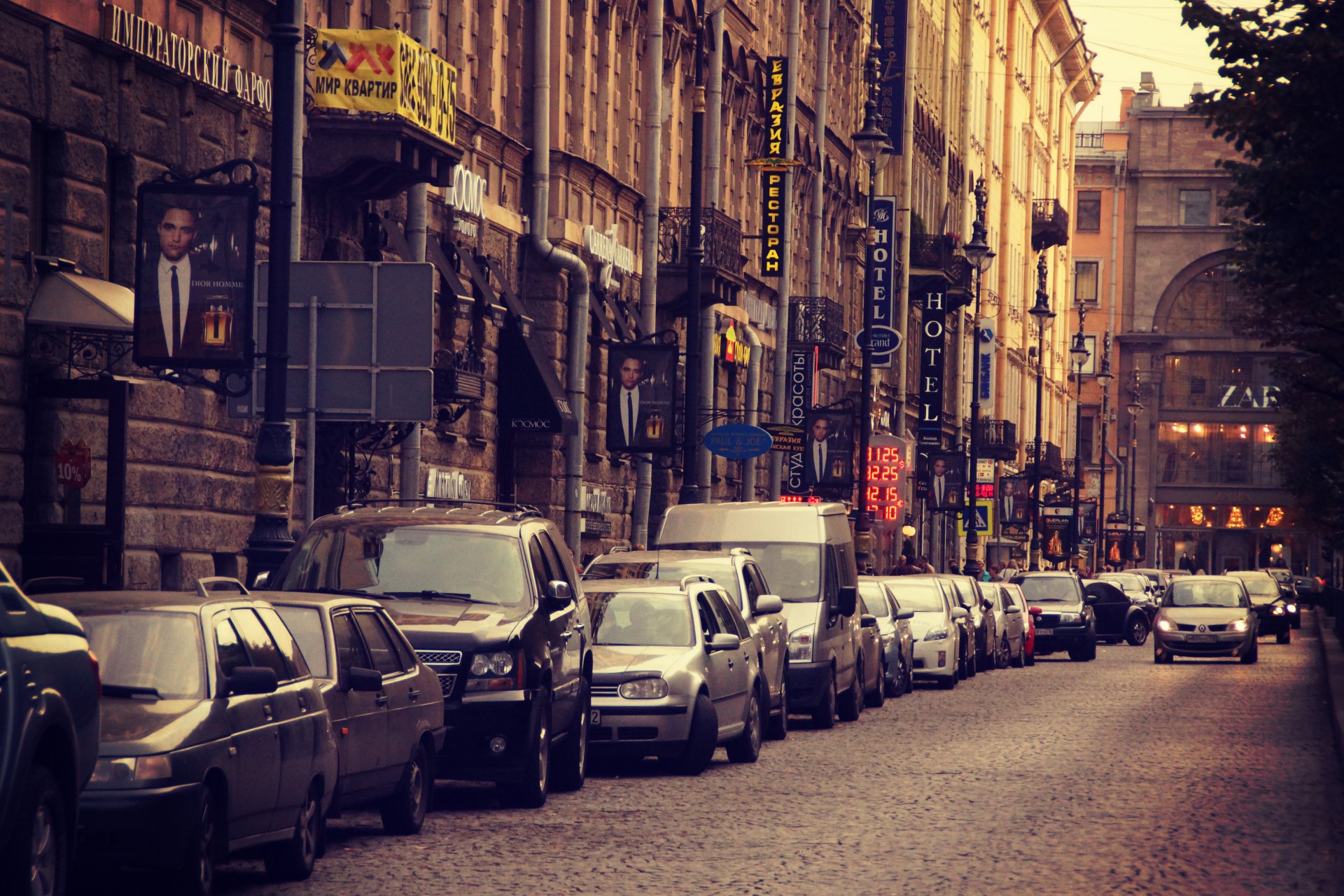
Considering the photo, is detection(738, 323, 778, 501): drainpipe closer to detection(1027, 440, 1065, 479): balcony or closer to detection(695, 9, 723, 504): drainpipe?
detection(695, 9, 723, 504): drainpipe

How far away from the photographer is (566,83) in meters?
36.4

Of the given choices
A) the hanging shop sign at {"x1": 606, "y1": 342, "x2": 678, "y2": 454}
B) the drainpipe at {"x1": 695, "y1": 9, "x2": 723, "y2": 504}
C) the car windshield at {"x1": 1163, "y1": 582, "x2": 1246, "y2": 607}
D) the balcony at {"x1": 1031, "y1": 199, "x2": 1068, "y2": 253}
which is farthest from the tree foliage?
the balcony at {"x1": 1031, "y1": 199, "x2": 1068, "y2": 253}

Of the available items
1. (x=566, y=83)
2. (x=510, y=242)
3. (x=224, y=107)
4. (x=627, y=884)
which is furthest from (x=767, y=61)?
(x=627, y=884)

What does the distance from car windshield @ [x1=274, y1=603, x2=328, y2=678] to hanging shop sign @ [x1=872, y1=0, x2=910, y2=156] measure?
52189 mm

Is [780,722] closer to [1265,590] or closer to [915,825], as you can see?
[915,825]

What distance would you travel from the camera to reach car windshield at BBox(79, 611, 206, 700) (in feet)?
36.1

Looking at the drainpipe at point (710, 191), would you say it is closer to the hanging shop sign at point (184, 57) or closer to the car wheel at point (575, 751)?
the hanging shop sign at point (184, 57)

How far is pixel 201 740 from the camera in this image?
10664mm

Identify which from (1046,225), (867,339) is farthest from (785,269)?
(1046,225)

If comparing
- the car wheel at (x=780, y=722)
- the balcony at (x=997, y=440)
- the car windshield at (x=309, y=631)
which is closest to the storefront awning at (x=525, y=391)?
the car wheel at (x=780, y=722)

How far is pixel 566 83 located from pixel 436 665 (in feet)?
73.0

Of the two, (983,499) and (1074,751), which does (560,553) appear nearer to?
(1074,751)

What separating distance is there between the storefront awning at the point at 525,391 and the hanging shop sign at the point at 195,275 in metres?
13.8

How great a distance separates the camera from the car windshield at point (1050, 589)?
160ft
